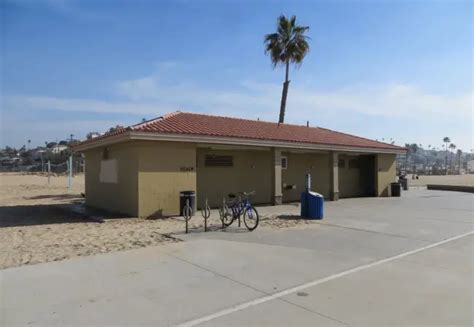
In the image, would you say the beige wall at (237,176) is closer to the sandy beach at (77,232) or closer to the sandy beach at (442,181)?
the sandy beach at (77,232)

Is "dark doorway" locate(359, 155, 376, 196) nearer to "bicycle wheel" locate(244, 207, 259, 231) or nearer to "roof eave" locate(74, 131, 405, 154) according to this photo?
"roof eave" locate(74, 131, 405, 154)

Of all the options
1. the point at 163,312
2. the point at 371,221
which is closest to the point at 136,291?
the point at 163,312

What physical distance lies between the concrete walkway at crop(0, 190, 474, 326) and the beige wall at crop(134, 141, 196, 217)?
4771 mm

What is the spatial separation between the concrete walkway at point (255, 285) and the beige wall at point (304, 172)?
10.8 meters

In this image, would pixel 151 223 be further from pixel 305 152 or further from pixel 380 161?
pixel 380 161

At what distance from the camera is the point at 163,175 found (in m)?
14.3

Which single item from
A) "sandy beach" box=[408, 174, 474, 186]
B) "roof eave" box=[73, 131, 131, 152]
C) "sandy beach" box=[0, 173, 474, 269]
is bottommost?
"sandy beach" box=[0, 173, 474, 269]

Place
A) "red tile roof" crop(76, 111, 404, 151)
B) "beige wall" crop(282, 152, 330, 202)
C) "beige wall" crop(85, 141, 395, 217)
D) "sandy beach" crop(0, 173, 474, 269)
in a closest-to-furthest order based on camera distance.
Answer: "sandy beach" crop(0, 173, 474, 269), "beige wall" crop(85, 141, 395, 217), "red tile roof" crop(76, 111, 404, 151), "beige wall" crop(282, 152, 330, 202)

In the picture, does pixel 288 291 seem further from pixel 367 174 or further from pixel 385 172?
pixel 385 172

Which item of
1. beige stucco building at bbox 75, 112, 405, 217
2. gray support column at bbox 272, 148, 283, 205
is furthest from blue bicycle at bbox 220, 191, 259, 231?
gray support column at bbox 272, 148, 283, 205

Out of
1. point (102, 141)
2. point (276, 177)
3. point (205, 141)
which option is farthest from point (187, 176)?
point (276, 177)

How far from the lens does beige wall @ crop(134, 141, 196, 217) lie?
1378cm

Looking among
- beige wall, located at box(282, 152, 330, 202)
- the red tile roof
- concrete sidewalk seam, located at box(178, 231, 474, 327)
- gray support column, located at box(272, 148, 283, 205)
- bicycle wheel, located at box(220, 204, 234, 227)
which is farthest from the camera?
beige wall, located at box(282, 152, 330, 202)

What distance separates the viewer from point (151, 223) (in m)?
12.6
